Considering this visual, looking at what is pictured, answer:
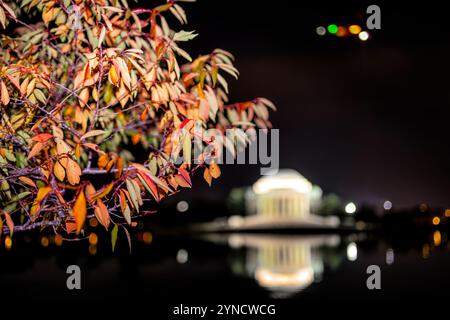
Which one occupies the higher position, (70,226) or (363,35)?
(363,35)

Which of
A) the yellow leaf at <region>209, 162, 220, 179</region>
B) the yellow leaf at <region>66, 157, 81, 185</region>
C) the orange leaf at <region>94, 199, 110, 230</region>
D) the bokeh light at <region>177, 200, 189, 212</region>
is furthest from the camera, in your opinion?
the bokeh light at <region>177, 200, 189, 212</region>

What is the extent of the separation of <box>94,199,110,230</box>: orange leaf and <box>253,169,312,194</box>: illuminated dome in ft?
407

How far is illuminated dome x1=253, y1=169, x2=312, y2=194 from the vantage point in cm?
12781

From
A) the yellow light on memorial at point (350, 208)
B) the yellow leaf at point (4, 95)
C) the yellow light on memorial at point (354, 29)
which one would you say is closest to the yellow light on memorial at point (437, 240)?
the yellow light on memorial at point (354, 29)

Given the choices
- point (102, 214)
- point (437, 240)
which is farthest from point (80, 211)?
point (437, 240)

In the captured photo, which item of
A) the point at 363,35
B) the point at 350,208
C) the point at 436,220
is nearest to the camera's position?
the point at 363,35

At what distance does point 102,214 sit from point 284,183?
126 m

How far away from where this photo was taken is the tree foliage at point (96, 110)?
4211 millimetres

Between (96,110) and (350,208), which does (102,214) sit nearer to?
(96,110)

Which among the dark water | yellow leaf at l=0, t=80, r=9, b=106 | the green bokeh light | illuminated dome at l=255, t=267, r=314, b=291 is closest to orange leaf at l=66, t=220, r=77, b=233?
yellow leaf at l=0, t=80, r=9, b=106

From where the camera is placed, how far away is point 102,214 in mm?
3891

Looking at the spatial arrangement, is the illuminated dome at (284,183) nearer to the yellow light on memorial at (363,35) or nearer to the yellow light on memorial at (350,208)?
the yellow light on memorial at (350,208)

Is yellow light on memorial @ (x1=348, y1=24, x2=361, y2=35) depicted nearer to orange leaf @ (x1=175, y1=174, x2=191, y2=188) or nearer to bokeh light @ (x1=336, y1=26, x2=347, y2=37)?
bokeh light @ (x1=336, y1=26, x2=347, y2=37)
